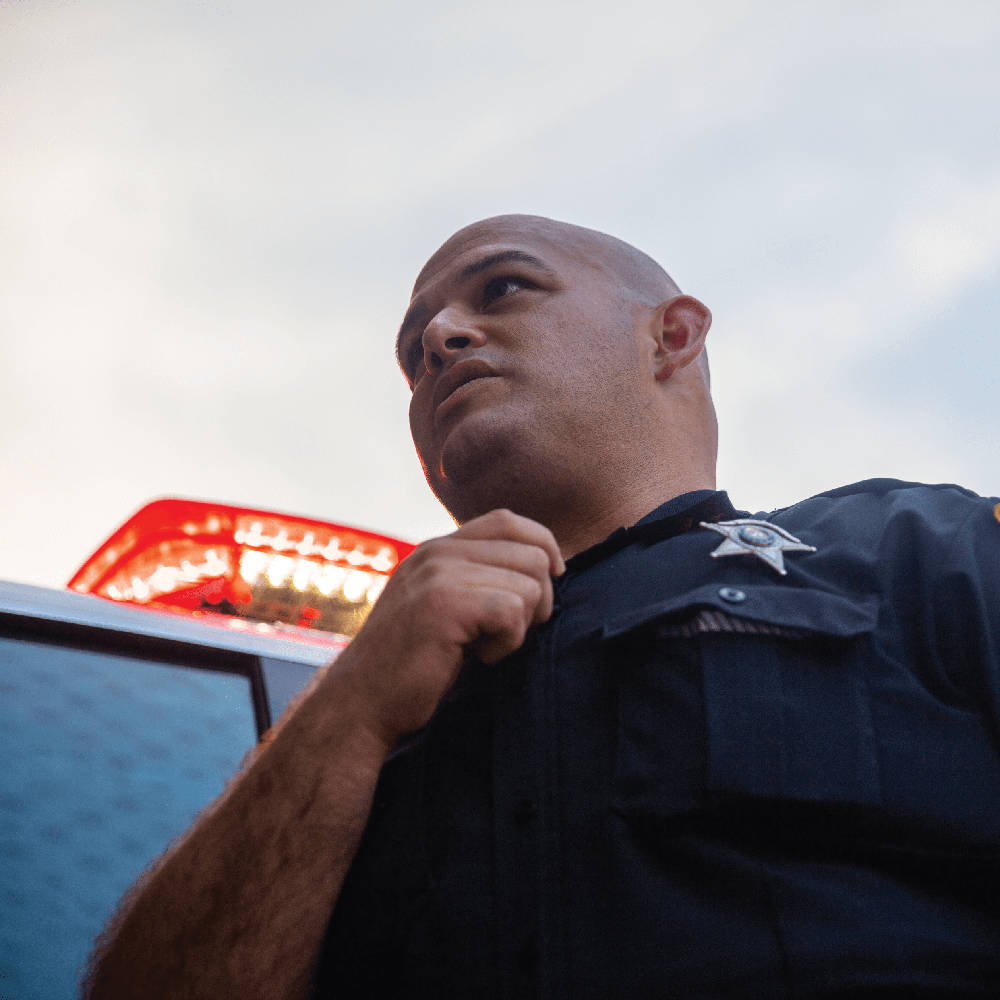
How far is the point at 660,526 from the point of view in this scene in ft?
4.89

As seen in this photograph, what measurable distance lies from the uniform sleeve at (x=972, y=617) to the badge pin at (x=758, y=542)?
0.23 m

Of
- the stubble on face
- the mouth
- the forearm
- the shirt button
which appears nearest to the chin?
the stubble on face

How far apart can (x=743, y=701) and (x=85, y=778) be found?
4.17ft

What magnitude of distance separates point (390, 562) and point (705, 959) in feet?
4.31

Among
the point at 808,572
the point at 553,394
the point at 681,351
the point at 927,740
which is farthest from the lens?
the point at 681,351

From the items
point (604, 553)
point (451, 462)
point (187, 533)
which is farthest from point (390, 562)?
point (604, 553)

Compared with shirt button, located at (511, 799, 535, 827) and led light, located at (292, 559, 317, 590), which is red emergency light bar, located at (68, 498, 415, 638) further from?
shirt button, located at (511, 799, 535, 827)

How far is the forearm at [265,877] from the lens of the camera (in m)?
1.14

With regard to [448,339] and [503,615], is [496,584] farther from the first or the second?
[448,339]

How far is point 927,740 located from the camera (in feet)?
3.46

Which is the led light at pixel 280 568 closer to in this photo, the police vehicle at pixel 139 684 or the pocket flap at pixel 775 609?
the police vehicle at pixel 139 684

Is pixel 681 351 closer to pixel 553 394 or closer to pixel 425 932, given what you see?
pixel 553 394

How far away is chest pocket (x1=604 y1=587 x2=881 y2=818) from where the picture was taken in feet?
3.38

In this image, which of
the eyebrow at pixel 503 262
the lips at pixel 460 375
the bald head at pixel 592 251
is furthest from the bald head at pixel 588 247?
the lips at pixel 460 375
